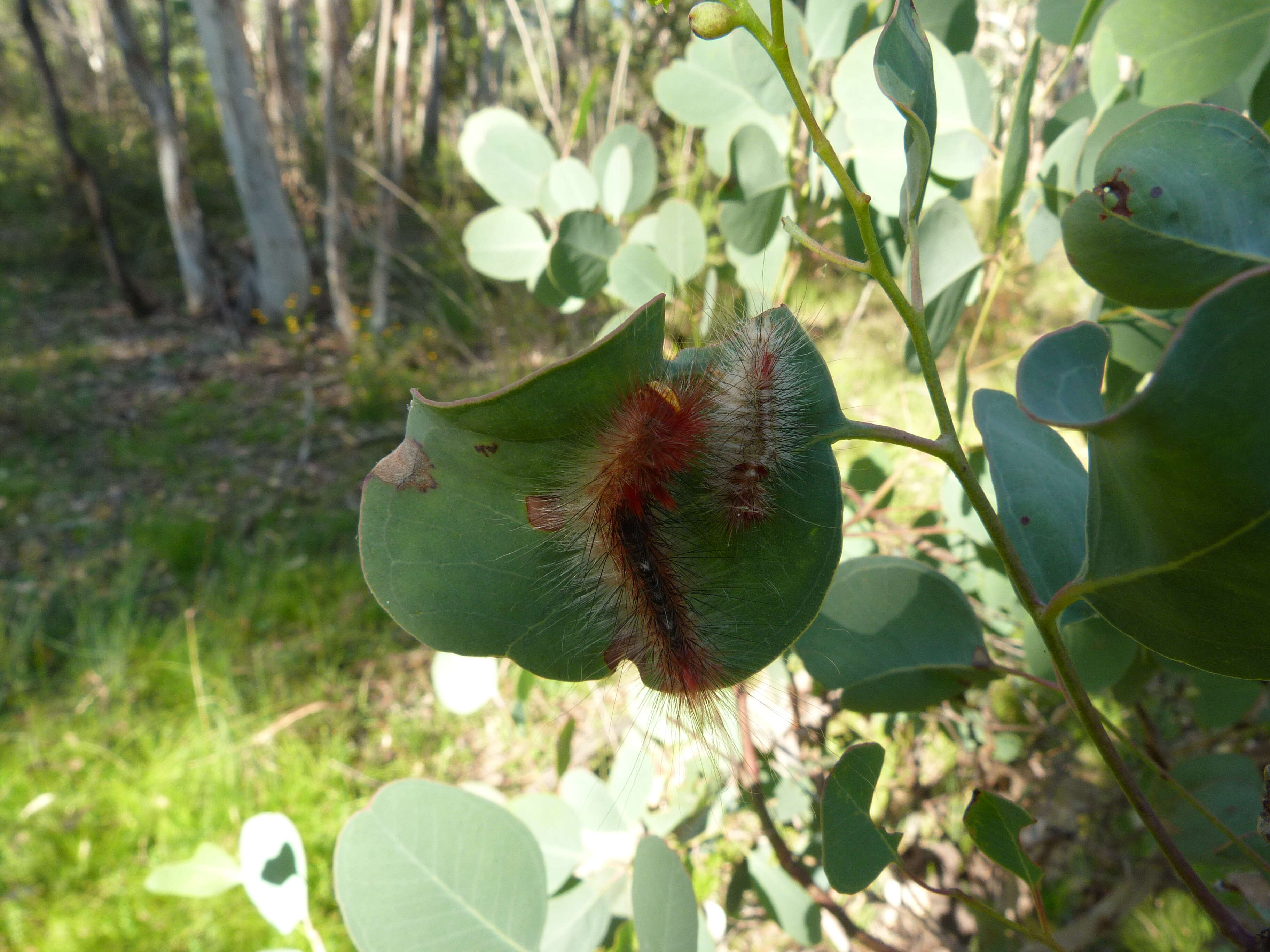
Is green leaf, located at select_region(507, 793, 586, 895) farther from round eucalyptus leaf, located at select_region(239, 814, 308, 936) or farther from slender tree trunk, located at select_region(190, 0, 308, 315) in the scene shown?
slender tree trunk, located at select_region(190, 0, 308, 315)

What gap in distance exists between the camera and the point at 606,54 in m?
6.62

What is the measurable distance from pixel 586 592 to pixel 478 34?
12.5 meters

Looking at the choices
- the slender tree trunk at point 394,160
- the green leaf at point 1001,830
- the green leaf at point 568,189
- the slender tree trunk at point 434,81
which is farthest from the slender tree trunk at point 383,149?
the green leaf at point 1001,830

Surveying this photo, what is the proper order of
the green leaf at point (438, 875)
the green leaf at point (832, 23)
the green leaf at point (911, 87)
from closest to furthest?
the green leaf at point (911, 87) < the green leaf at point (438, 875) < the green leaf at point (832, 23)

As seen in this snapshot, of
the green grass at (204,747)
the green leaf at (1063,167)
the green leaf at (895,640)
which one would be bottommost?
the green grass at (204,747)

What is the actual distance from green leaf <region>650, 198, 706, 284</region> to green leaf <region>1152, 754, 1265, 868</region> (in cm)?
96

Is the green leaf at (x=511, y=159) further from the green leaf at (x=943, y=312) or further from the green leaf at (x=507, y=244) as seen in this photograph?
the green leaf at (x=943, y=312)

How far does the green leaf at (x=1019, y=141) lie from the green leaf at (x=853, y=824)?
64 centimetres

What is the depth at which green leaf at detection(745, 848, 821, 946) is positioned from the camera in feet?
3.30

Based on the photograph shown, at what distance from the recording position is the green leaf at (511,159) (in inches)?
52.7

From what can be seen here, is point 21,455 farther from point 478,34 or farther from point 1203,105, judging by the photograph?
point 478,34

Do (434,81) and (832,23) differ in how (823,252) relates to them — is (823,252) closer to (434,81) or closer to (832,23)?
(832,23)

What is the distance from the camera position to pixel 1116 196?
52 centimetres

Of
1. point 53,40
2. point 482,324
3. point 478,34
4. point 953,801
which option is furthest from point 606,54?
point 53,40
